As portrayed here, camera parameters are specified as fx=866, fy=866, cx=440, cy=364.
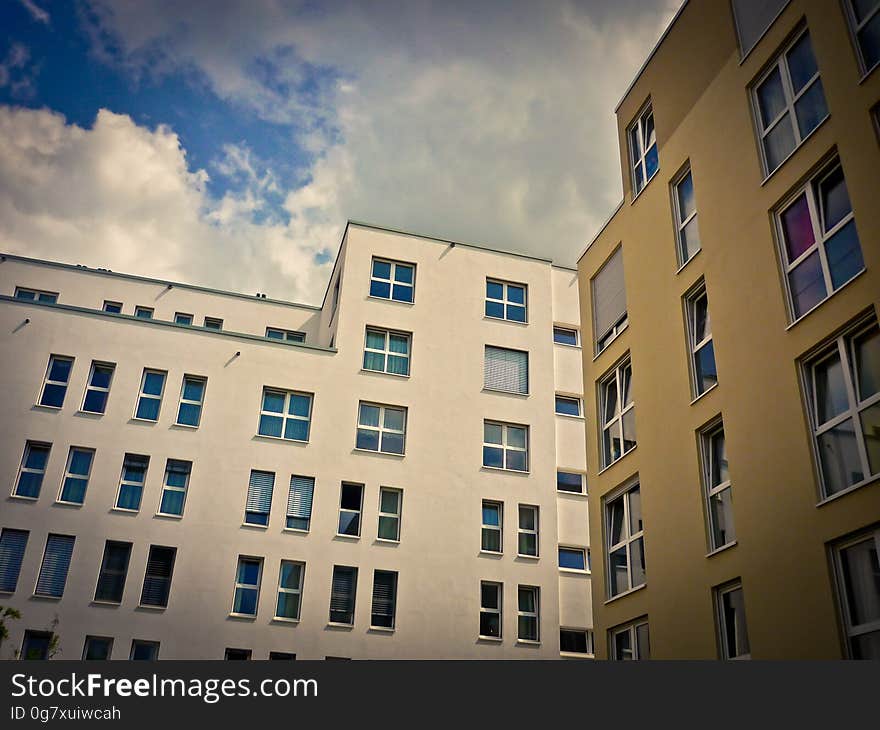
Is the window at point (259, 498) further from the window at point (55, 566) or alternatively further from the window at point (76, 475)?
the window at point (55, 566)

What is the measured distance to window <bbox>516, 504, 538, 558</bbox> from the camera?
3081cm

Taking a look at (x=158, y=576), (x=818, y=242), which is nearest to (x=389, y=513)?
(x=158, y=576)

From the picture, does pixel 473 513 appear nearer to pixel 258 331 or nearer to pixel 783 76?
pixel 258 331

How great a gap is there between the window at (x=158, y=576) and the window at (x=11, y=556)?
144 inches

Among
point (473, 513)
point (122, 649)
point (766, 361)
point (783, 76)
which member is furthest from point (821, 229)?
point (122, 649)

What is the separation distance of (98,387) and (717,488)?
22171 mm

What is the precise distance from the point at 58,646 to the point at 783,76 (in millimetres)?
23748

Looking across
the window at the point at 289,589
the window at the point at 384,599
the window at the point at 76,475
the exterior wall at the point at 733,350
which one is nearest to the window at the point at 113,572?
the window at the point at 76,475

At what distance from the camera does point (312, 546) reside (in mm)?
28547

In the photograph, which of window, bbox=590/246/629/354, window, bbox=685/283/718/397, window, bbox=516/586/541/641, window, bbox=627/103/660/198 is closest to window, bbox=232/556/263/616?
window, bbox=516/586/541/641

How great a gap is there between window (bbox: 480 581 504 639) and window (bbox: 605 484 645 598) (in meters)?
13.3

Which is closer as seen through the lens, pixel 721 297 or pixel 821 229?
pixel 821 229

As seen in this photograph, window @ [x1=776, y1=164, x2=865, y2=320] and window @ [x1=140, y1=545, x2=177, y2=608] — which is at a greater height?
window @ [x1=776, y1=164, x2=865, y2=320]

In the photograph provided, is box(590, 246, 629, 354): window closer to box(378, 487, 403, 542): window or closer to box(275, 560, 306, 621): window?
box(378, 487, 403, 542): window
